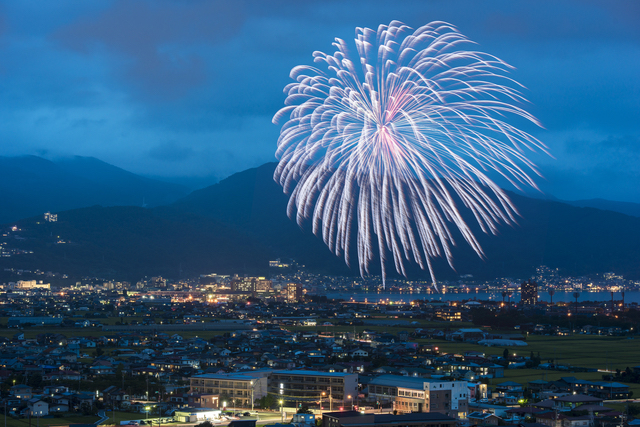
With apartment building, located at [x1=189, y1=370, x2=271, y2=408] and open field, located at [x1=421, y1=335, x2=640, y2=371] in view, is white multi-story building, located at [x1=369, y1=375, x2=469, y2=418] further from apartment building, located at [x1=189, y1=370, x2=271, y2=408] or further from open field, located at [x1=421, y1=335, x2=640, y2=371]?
open field, located at [x1=421, y1=335, x2=640, y2=371]

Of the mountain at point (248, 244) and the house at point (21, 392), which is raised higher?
the mountain at point (248, 244)

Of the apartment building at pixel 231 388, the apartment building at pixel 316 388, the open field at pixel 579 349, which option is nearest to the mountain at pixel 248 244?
the open field at pixel 579 349

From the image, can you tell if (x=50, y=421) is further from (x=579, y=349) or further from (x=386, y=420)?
(x=579, y=349)

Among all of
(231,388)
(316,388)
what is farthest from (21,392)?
(316,388)

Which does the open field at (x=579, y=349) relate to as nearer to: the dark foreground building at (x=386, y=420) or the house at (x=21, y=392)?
the dark foreground building at (x=386, y=420)

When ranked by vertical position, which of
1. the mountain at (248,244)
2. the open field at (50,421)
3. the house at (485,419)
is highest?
the mountain at (248,244)

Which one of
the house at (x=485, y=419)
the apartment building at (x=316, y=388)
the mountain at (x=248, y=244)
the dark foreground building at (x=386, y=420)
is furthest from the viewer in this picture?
the mountain at (x=248, y=244)

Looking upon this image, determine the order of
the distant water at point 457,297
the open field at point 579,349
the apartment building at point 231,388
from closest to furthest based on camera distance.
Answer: the apartment building at point 231,388 → the open field at point 579,349 → the distant water at point 457,297
